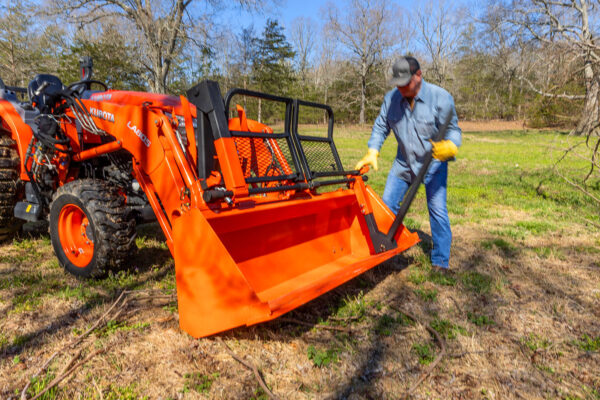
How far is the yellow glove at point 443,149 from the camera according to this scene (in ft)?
11.1

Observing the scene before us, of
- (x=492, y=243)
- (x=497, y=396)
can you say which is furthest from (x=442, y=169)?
(x=497, y=396)

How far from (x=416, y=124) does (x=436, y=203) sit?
2.58 ft

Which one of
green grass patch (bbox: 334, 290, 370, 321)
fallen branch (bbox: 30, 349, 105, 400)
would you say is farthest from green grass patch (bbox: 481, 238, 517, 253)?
fallen branch (bbox: 30, 349, 105, 400)

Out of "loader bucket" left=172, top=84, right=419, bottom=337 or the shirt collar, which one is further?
the shirt collar

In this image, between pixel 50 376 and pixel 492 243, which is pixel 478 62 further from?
pixel 50 376

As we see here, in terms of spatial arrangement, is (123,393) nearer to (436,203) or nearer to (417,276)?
(417,276)

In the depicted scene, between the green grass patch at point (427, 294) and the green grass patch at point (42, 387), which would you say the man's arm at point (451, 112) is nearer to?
the green grass patch at point (427, 294)

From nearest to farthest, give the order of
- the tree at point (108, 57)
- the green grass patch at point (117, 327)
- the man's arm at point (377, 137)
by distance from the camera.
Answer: the green grass patch at point (117, 327), the man's arm at point (377, 137), the tree at point (108, 57)

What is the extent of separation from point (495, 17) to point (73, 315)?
14545 millimetres

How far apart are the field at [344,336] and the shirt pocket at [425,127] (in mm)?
1343

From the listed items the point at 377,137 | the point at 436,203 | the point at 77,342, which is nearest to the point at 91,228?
the point at 77,342

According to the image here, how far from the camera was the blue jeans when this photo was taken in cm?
383

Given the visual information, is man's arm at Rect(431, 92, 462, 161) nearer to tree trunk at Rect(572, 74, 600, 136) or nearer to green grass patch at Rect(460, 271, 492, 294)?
green grass patch at Rect(460, 271, 492, 294)

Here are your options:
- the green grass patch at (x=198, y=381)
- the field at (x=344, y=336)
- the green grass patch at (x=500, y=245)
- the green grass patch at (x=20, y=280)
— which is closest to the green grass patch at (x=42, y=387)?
the field at (x=344, y=336)
